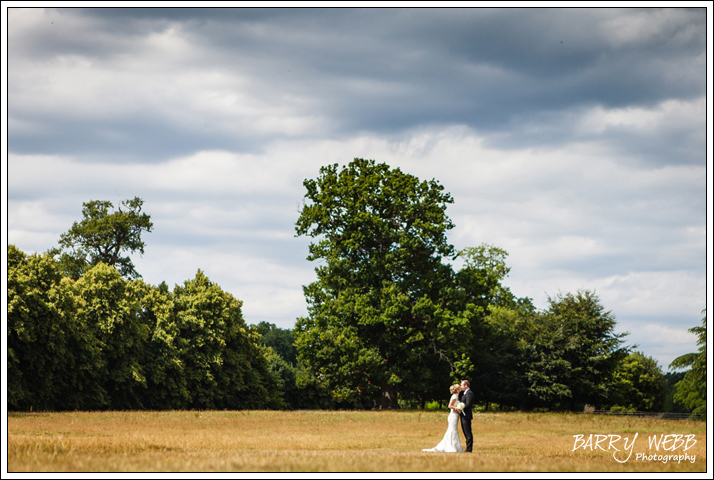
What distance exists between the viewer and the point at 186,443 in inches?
663

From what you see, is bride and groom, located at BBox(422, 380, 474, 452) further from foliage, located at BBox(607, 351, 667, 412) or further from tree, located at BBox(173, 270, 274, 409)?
foliage, located at BBox(607, 351, 667, 412)

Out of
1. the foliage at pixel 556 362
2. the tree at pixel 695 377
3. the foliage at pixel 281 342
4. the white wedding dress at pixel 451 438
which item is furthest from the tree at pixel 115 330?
the foliage at pixel 281 342

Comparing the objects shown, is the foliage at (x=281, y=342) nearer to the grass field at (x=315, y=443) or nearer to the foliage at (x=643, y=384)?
the foliage at (x=643, y=384)

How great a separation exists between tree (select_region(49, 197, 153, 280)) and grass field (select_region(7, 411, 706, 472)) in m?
35.0

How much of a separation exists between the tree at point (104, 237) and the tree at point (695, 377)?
5061cm

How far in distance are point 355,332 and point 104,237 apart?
108 feet

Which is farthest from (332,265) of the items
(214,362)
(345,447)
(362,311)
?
(345,447)

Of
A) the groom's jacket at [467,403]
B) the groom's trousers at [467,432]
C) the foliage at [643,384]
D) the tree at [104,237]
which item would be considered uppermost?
the tree at [104,237]

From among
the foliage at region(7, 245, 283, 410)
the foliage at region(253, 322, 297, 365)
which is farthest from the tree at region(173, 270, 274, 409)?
the foliage at region(253, 322, 297, 365)

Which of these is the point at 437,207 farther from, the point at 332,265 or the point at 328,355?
the point at 328,355

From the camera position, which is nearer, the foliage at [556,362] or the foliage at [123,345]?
the foliage at [123,345]

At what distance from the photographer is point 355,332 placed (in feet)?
142

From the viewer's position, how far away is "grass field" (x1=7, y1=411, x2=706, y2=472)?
10508mm

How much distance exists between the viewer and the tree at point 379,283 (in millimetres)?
42656
